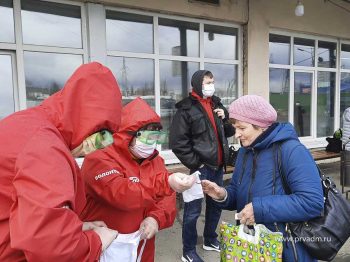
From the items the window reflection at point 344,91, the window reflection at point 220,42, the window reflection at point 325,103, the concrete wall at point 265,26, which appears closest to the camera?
the window reflection at point 220,42

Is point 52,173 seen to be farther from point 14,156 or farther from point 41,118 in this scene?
point 41,118

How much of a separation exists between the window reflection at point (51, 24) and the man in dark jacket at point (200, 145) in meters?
2.14

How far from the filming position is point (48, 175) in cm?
93

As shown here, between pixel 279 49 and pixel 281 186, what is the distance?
19.6 ft

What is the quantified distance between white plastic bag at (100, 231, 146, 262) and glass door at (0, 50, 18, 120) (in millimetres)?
3356

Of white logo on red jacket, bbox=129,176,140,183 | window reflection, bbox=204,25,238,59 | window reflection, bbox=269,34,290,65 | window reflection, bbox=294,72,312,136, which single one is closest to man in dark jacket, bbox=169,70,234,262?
white logo on red jacket, bbox=129,176,140,183

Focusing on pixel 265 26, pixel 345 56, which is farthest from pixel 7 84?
pixel 345 56

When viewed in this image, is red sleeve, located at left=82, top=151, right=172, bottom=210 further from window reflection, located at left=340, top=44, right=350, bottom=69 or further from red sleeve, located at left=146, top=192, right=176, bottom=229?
window reflection, located at left=340, top=44, right=350, bottom=69

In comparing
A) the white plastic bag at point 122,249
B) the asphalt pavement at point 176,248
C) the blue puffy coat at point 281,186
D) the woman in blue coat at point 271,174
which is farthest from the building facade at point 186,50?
the blue puffy coat at point 281,186

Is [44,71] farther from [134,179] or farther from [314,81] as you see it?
[314,81]

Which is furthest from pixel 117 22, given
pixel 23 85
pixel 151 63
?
pixel 23 85

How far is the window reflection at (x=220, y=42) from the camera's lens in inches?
236

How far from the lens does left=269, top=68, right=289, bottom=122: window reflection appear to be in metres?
7.02

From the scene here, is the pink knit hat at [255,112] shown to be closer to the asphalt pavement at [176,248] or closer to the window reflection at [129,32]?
the asphalt pavement at [176,248]
